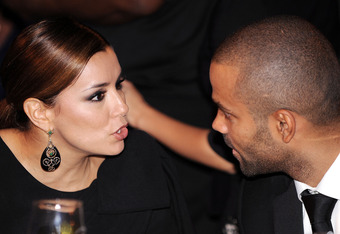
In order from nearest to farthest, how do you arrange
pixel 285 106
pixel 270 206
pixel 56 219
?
1. pixel 56 219
2. pixel 285 106
3. pixel 270 206

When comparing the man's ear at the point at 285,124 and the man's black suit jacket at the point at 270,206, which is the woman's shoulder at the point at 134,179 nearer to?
the man's black suit jacket at the point at 270,206

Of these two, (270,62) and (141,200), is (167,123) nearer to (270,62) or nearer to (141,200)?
(141,200)

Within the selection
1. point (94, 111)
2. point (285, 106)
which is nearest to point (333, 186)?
point (285, 106)

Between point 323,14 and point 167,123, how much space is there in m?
0.98

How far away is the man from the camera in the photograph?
6.27 feet

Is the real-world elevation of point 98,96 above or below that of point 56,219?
above

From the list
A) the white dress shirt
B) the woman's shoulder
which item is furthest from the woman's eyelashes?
the white dress shirt

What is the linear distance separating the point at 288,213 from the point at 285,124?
0.42 m

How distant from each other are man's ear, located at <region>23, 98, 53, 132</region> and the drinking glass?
0.64 meters

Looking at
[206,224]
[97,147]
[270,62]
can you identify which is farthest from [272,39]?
[206,224]

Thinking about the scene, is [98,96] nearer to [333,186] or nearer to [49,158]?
[49,158]

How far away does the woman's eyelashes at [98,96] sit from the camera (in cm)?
209

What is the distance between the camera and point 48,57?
2.01 m

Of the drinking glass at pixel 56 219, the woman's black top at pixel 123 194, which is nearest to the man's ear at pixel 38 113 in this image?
the woman's black top at pixel 123 194
